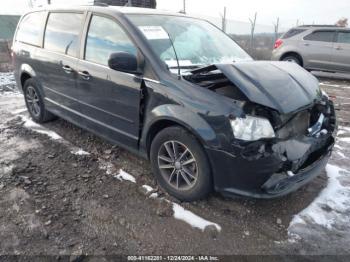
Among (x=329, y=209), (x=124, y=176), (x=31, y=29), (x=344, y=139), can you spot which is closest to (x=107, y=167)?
(x=124, y=176)

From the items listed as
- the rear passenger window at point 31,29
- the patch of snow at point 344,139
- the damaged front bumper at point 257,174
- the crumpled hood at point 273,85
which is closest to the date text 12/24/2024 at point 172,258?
the damaged front bumper at point 257,174

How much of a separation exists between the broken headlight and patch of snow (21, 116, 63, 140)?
309 centimetres

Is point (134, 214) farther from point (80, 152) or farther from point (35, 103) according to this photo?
point (35, 103)

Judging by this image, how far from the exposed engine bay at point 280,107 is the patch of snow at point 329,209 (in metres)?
0.47

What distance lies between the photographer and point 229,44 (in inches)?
170

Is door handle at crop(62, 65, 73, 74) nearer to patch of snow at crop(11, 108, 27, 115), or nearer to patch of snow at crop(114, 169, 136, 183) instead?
patch of snow at crop(114, 169, 136, 183)

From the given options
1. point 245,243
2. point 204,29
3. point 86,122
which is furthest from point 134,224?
point 204,29

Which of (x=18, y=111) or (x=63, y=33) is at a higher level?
(x=63, y=33)

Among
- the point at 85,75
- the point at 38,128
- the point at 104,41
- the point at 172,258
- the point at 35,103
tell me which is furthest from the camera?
the point at 35,103

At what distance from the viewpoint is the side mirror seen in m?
3.12

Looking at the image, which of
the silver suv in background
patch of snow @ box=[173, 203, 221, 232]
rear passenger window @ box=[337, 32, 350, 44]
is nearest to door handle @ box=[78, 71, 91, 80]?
patch of snow @ box=[173, 203, 221, 232]

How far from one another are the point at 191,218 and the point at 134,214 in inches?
21.4

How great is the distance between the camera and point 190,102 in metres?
2.94

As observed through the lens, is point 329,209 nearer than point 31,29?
Yes
